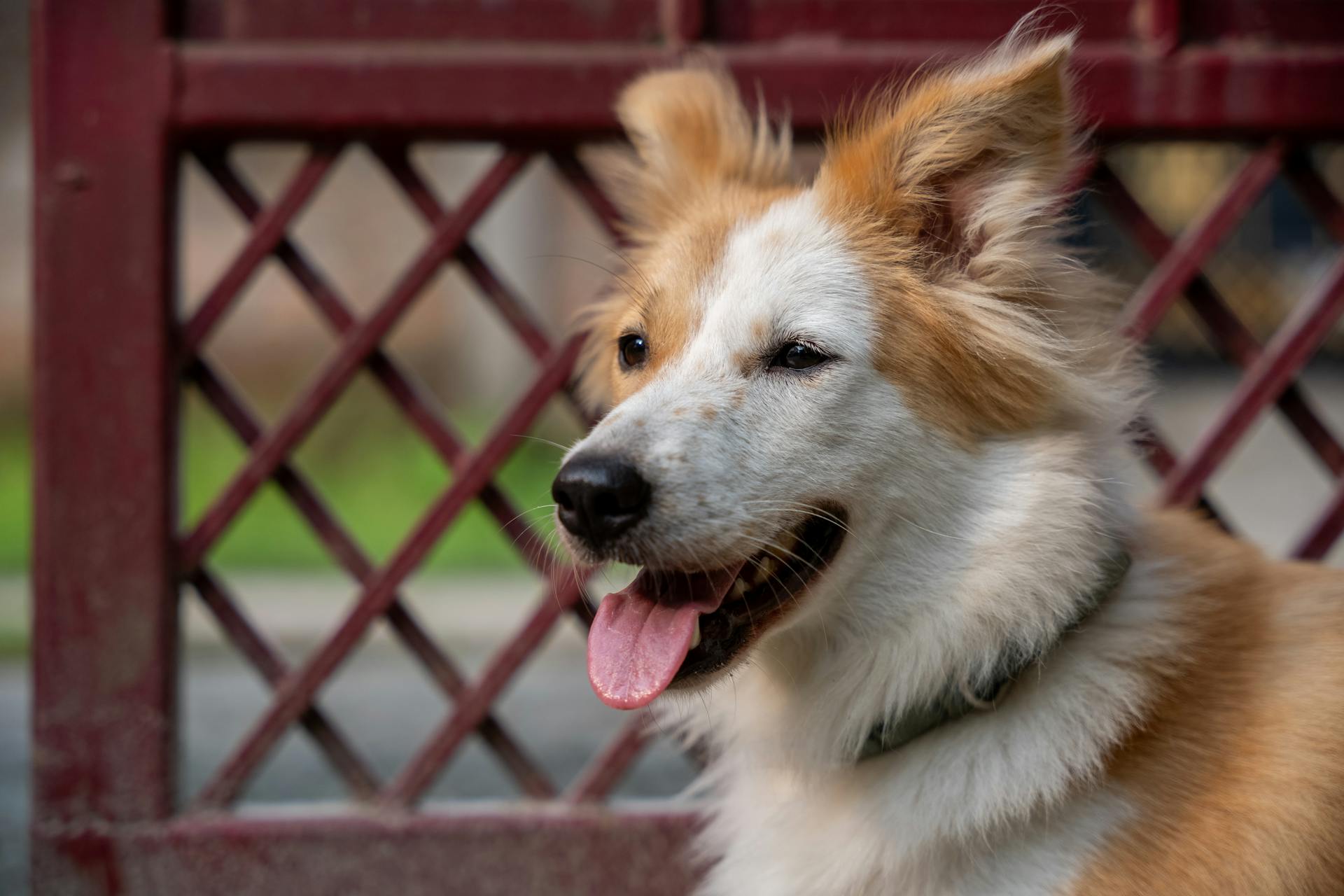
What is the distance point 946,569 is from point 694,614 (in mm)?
384

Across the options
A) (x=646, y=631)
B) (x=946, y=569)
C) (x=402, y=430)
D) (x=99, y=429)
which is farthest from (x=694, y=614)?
(x=402, y=430)

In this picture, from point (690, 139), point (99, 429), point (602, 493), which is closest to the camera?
point (602, 493)

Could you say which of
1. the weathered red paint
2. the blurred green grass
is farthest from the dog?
the blurred green grass

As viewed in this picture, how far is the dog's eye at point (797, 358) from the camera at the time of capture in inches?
73.9

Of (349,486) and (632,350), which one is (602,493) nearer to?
(632,350)

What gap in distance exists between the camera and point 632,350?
210cm

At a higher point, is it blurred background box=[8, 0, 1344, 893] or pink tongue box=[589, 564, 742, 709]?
pink tongue box=[589, 564, 742, 709]

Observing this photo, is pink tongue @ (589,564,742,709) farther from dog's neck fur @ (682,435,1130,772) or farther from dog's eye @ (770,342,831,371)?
dog's eye @ (770,342,831,371)

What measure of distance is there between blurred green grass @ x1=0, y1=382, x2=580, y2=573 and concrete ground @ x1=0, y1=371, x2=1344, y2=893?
1.09 ft

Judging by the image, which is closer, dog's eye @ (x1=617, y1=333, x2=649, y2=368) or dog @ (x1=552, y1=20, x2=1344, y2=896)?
dog @ (x1=552, y1=20, x2=1344, y2=896)

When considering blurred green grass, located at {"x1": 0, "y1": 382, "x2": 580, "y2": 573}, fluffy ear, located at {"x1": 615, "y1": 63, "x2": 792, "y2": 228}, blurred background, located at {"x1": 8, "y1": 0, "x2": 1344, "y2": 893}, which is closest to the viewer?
fluffy ear, located at {"x1": 615, "y1": 63, "x2": 792, "y2": 228}

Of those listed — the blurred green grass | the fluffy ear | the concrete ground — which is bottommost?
the blurred green grass

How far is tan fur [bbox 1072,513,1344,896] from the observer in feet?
5.37

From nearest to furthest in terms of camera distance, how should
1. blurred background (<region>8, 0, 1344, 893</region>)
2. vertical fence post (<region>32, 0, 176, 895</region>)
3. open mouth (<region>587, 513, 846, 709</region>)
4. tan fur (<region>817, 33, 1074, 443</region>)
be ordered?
open mouth (<region>587, 513, 846, 709</region>) → tan fur (<region>817, 33, 1074, 443</region>) → vertical fence post (<region>32, 0, 176, 895</region>) → blurred background (<region>8, 0, 1344, 893</region>)
